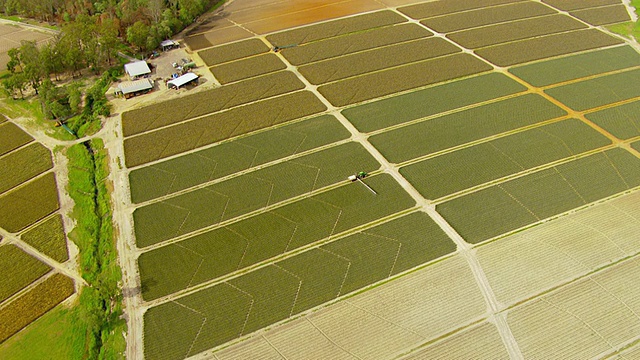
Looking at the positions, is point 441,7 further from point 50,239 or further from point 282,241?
point 50,239

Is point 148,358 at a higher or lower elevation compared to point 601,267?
lower

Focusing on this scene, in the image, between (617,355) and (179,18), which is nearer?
(617,355)

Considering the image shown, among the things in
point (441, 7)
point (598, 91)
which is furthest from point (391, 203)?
point (441, 7)

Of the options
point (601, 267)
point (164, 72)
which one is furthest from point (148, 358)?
point (164, 72)

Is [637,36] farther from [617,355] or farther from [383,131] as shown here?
[617,355]

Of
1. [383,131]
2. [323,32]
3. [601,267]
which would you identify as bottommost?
[601,267]

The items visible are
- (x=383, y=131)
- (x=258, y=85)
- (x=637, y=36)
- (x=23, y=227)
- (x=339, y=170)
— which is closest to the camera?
(x=23, y=227)

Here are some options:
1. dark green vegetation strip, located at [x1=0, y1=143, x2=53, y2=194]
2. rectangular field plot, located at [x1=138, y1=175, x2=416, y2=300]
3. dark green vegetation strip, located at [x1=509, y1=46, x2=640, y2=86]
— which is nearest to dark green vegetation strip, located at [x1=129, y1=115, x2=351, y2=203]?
rectangular field plot, located at [x1=138, y1=175, x2=416, y2=300]

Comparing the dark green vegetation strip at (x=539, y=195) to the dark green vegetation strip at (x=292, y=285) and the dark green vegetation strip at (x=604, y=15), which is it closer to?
the dark green vegetation strip at (x=292, y=285)
